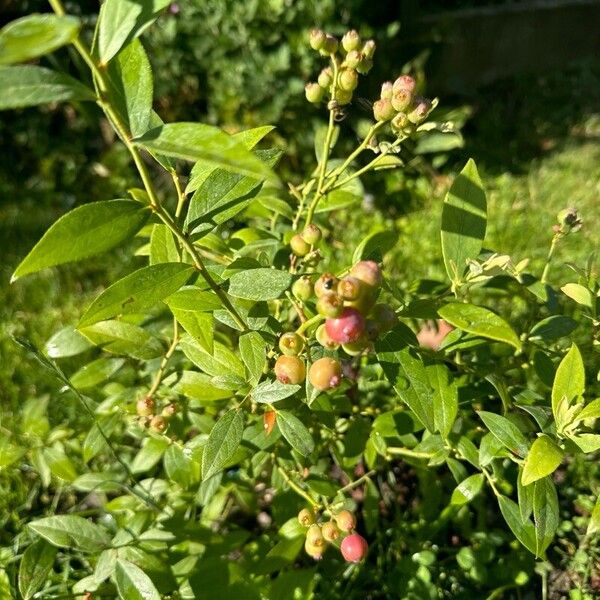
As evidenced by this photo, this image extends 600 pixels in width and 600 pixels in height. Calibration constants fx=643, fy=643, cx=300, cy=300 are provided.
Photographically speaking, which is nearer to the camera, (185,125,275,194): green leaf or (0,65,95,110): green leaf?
(0,65,95,110): green leaf

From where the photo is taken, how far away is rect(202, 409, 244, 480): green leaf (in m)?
0.92

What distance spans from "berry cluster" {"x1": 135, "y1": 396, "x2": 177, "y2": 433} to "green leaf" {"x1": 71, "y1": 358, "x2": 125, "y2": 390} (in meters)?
0.19

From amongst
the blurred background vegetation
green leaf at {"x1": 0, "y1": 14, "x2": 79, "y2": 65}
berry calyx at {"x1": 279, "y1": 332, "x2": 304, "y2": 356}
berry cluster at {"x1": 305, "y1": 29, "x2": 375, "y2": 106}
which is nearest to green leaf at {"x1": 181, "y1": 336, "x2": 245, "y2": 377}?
berry calyx at {"x1": 279, "y1": 332, "x2": 304, "y2": 356}

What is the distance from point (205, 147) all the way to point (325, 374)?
330 mm

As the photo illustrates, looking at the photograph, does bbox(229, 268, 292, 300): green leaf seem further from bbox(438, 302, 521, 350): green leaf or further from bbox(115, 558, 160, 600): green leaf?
bbox(115, 558, 160, 600): green leaf

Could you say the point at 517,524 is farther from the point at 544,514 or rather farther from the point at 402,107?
the point at 402,107

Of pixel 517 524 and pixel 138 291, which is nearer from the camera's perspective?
pixel 138 291

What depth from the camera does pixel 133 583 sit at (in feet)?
3.32

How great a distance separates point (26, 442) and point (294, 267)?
986mm

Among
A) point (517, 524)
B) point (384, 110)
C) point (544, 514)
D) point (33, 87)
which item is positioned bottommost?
point (517, 524)

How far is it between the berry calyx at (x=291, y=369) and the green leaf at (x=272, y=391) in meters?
0.07

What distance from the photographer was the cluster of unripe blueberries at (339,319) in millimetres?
693

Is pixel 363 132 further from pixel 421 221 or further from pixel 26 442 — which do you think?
pixel 26 442

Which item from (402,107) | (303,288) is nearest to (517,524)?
(303,288)
